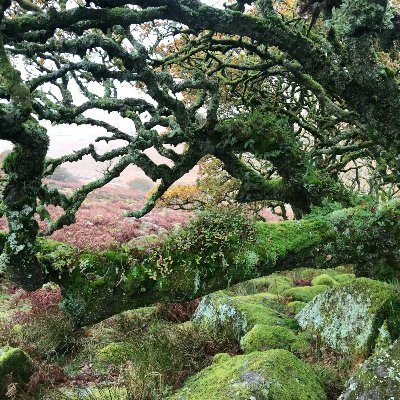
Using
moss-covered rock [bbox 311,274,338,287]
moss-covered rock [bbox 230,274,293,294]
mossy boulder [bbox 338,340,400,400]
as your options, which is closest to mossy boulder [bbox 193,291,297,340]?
moss-covered rock [bbox 230,274,293,294]

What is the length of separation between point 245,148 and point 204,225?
2.37 m

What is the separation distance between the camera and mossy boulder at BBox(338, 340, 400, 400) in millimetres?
3336

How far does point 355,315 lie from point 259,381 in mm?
2076

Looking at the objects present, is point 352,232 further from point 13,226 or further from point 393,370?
point 13,226

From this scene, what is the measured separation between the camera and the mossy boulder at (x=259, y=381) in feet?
13.2

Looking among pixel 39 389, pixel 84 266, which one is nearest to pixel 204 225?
pixel 84 266

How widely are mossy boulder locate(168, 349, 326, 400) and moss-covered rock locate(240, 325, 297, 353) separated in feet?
2.83

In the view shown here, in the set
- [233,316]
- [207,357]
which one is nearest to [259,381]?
[207,357]

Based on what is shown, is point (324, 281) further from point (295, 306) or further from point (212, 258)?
point (212, 258)

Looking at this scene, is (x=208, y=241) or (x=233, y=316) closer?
(x=208, y=241)

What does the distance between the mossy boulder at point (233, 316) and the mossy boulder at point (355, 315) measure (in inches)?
27.4

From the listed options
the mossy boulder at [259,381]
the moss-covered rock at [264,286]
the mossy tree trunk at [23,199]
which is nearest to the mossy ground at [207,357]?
the mossy boulder at [259,381]

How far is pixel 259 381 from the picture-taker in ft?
13.5

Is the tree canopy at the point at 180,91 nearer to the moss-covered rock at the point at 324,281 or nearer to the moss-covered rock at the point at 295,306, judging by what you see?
the moss-covered rock at the point at 295,306
